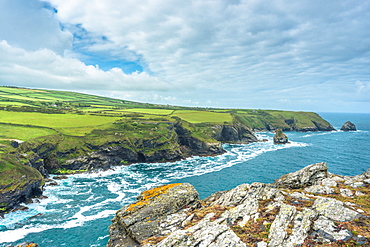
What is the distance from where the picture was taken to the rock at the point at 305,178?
30141mm

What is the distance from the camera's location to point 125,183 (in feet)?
270

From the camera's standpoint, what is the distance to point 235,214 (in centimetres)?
2119

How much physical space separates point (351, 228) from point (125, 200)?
2513 inches

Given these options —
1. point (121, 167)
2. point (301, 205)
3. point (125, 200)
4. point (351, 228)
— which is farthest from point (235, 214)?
point (121, 167)

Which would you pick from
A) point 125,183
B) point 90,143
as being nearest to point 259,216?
point 125,183

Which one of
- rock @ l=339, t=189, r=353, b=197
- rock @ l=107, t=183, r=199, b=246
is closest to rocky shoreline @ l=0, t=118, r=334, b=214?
rock @ l=107, t=183, r=199, b=246

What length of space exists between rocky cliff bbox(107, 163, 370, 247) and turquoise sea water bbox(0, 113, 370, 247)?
97.8 feet

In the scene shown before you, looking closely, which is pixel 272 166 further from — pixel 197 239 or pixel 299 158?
pixel 197 239

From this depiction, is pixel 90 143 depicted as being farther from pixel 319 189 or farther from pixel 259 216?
pixel 319 189

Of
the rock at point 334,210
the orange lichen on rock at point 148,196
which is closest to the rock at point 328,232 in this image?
the rock at point 334,210

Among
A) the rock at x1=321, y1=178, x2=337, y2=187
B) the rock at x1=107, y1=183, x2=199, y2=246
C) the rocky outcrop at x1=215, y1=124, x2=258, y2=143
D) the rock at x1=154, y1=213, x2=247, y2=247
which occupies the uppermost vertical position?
the rock at x1=321, y1=178, x2=337, y2=187

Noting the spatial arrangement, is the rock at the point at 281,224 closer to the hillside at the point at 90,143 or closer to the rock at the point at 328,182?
the rock at the point at 328,182

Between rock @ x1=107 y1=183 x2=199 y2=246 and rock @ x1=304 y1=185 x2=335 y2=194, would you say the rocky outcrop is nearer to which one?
rock @ x1=304 y1=185 x2=335 y2=194

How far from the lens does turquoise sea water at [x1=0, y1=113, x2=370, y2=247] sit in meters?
48.0
